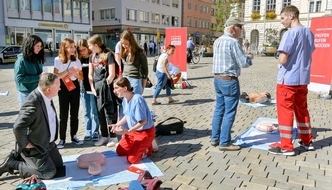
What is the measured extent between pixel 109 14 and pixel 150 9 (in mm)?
7840

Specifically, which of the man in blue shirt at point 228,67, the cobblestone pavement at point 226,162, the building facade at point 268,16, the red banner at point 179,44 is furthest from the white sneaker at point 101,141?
the building facade at point 268,16

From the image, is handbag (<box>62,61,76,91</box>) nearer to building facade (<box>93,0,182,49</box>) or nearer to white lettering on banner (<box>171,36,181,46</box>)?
white lettering on banner (<box>171,36,181,46</box>)

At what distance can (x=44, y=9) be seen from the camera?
38.3m

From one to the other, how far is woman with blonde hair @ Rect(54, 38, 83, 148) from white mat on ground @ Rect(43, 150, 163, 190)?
30.4 inches

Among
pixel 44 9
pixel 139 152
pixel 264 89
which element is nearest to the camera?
pixel 139 152

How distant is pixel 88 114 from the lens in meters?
5.44

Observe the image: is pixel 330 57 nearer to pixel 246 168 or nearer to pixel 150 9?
pixel 246 168

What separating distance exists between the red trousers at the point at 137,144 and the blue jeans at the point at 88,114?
1.13 m

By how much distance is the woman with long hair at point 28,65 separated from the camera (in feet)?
14.7

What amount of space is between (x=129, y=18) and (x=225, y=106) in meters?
45.7

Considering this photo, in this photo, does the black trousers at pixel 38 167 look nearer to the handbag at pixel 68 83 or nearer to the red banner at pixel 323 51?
the handbag at pixel 68 83

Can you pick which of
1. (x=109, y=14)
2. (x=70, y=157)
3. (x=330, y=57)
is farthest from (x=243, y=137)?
(x=109, y=14)

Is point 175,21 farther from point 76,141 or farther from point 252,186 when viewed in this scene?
point 252,186

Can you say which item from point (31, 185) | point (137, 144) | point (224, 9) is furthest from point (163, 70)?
point (224, 9)
